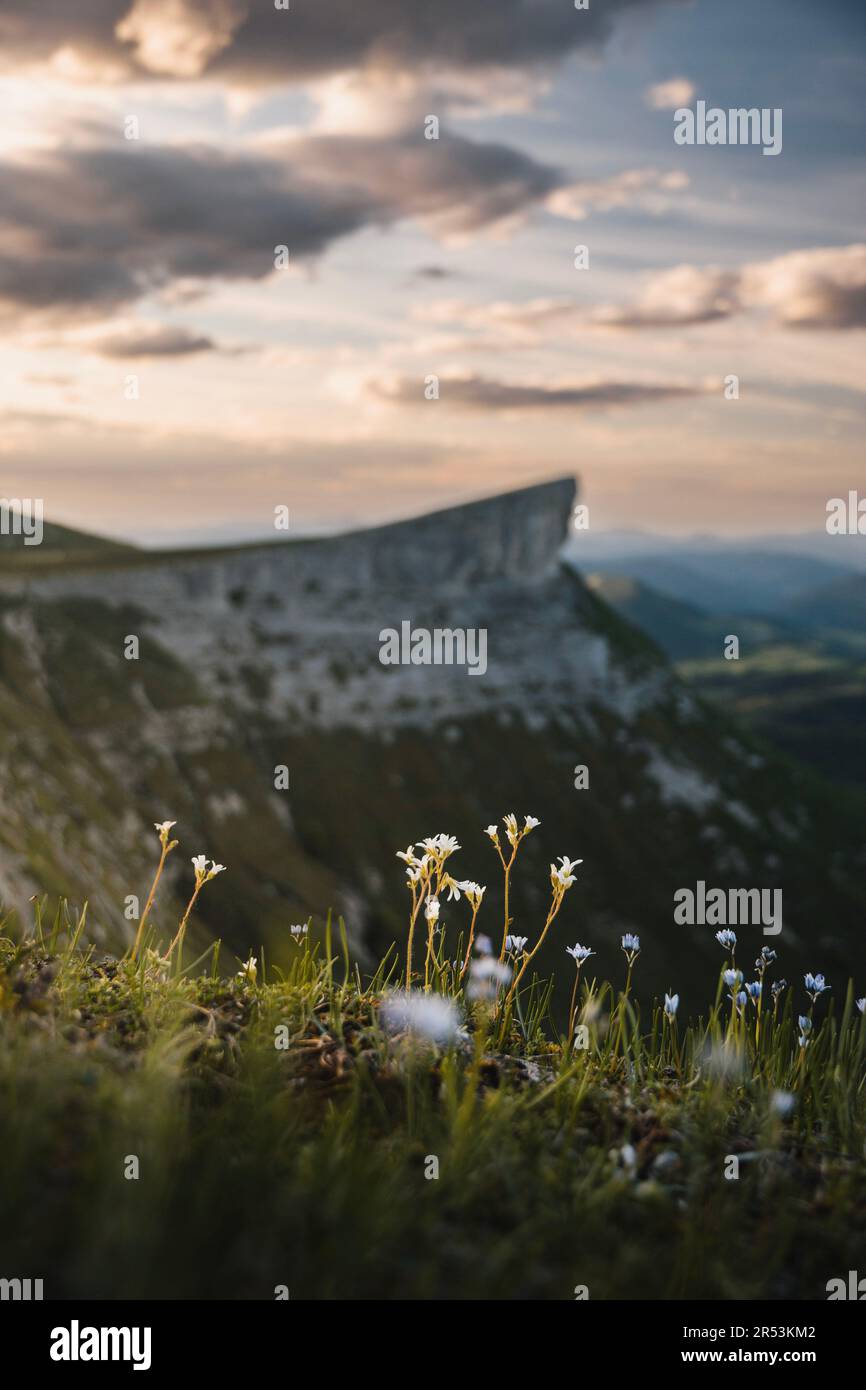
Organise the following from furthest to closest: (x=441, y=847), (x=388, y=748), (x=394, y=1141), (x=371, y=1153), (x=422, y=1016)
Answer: (x=388, y=748) < (x=441, y=847) < (x=422, y=1016) < (x=394, y=1141) < (x=371, y=1153)

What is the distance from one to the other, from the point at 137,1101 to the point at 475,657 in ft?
479

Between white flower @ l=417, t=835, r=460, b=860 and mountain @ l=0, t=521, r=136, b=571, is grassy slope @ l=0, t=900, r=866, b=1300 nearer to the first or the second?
white flower @ l=417, t=835, r=460, b=860

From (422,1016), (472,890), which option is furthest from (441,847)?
(422,1016)

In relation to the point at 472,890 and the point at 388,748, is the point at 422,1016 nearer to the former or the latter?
the point at 472,890

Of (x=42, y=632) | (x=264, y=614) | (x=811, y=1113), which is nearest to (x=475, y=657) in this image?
(x=264, y=614)

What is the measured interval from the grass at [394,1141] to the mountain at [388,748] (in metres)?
62.2

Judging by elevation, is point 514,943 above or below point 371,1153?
above

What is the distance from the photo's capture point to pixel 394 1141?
4.23 meters

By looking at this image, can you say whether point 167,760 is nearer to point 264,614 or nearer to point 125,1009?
point 264,614

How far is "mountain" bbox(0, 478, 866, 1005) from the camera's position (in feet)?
316

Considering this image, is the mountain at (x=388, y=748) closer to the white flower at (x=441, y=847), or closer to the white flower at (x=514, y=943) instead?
the white flower at (x=514, y=943)

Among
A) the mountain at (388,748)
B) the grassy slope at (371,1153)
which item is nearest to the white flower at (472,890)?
the grassy slope at (371,1153)

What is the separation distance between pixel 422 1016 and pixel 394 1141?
967 mm

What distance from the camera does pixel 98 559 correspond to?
5167 inches
